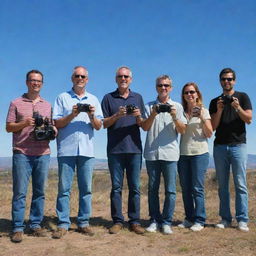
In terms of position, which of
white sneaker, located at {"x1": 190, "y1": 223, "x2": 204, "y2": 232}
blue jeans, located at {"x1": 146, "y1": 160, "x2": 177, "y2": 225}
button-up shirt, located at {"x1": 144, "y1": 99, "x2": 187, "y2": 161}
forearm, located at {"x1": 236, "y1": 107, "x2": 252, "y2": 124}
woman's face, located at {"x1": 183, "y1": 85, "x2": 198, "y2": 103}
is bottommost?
white sneaker, located at {"x1": 190, "y1": 223, "x2": 204, "y2": 232}

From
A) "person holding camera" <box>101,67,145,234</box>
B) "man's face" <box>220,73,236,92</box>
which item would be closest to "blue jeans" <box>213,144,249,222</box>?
"man's face" <box>220,73,236,92</box>

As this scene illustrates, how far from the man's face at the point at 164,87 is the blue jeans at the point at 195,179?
3.96ft

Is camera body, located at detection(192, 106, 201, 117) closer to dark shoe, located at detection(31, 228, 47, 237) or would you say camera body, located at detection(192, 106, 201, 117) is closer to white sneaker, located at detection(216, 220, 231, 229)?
white sneaker, located at detection(216, 220, 231, 229)

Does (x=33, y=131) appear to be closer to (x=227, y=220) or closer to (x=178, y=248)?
(x=178, y=248)

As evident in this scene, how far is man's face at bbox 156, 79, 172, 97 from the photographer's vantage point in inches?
235

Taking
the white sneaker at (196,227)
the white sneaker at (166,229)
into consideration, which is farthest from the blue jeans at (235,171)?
the white sneaker at (166,229)

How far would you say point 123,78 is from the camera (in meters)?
5.96

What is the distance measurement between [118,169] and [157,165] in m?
0.69

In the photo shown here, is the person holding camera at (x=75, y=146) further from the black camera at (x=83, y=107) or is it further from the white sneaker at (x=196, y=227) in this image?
the white sneaker at (x=196, y=227)

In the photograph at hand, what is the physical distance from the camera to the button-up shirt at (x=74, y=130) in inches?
225

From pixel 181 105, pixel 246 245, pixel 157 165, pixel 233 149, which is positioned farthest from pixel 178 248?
pixel 181 105

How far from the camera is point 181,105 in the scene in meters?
6.14

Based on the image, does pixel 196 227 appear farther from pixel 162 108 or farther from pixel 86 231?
pixel 162 108

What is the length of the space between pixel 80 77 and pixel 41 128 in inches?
43.7
